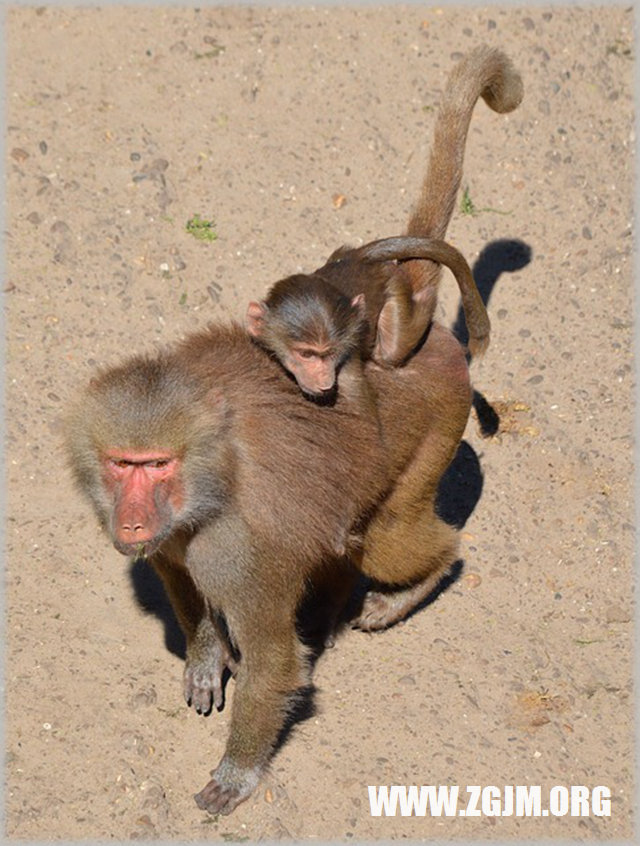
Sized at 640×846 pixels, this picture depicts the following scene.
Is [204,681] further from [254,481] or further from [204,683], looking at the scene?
[254,481]

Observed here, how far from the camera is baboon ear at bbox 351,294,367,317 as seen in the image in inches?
189

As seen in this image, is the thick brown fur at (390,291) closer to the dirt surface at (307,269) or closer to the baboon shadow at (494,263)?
the dirt surface at (307,269)

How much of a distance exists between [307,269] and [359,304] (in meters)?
2.02

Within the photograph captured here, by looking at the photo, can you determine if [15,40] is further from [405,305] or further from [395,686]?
[395,686]

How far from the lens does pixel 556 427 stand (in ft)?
21.6

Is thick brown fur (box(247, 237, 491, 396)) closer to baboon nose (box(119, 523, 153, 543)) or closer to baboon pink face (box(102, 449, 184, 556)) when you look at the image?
baboon pink face (box(102, 449, 184, 556))

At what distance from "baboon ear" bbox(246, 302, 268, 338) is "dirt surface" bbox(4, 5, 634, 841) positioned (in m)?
1.34

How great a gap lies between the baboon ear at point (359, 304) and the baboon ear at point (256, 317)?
12.4 inches

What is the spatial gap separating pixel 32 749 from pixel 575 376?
3.29m

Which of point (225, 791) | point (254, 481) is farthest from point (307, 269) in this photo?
point (225, 791)

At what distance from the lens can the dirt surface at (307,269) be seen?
5.07 m

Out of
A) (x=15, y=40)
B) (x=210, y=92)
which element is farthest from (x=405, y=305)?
(x=15, y=40)

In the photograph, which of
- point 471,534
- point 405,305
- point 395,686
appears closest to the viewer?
point 405,305

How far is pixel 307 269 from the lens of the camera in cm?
679
